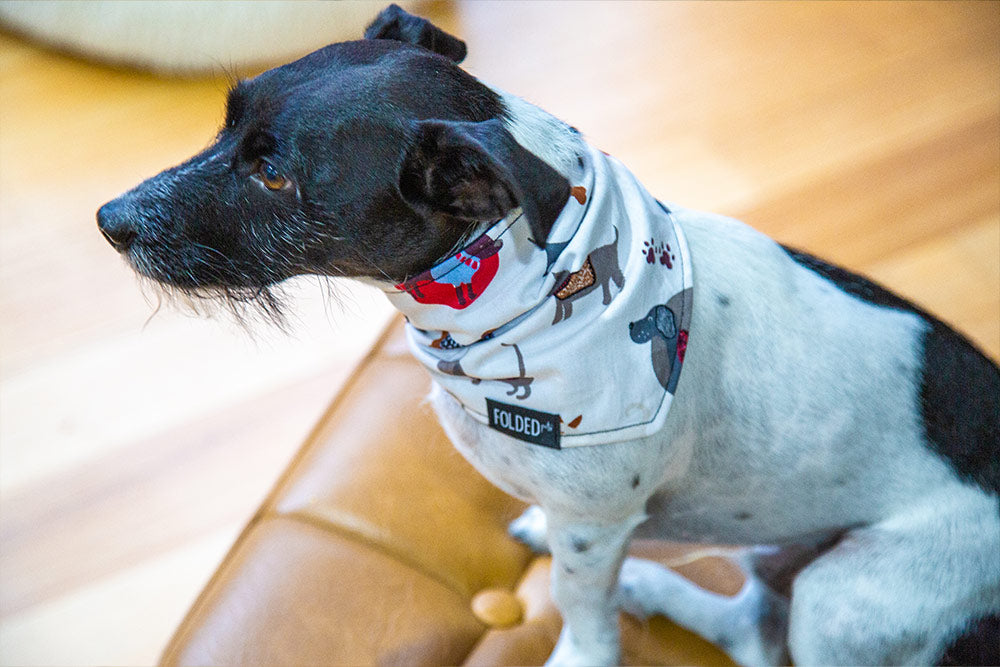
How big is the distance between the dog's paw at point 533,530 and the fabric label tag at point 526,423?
2.05 feet

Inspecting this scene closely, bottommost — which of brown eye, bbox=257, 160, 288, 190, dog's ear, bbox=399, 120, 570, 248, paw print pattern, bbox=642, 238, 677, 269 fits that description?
paw print pattern, bbox=642, 238, 677, 269

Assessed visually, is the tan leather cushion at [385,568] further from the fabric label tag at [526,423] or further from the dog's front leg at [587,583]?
the fabric label tag at [526,423]

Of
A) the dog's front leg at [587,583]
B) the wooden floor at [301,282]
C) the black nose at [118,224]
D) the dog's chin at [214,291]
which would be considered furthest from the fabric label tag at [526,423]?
the wooden floor at [301,282]

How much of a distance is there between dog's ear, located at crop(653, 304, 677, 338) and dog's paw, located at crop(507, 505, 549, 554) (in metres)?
0.76

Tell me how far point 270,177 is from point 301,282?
1.41 meters

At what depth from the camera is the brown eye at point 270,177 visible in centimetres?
151

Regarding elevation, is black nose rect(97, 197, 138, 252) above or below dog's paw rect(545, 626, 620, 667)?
above

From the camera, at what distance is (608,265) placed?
1543 mm

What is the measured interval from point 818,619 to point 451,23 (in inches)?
118

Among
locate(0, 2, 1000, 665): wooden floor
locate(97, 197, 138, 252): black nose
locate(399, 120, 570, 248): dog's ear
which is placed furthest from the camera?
locate(0, 2, 1000, 665): wooden floor

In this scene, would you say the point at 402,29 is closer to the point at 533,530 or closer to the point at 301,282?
the point at 533,530

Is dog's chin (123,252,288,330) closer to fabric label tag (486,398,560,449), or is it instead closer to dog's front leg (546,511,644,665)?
fabric label tag (486,398,560,449)

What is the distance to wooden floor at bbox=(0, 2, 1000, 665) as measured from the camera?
2.63 meters

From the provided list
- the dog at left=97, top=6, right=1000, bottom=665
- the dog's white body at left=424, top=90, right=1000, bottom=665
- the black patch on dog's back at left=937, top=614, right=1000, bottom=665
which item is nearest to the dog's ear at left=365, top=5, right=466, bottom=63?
the dog at left=97, top=6, right=1000, bottom=665
